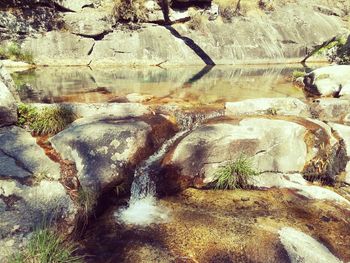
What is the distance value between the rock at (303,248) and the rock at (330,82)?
25.2ft

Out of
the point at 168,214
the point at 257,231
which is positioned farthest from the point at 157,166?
the point at 257,231

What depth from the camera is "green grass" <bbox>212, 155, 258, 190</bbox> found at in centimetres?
713

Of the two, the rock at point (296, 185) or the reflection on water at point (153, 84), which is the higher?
the reflection on water at point (153, 84)

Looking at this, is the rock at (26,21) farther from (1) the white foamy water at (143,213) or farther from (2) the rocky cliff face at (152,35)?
(1) the white foamy water at (143,213)

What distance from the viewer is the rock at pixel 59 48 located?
1953 centimetres

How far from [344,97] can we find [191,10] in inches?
598

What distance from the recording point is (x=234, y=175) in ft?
23.5

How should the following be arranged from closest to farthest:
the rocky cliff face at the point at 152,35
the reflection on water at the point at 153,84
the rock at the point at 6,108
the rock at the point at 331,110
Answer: the rock at the point at 6,108, the rock at the point at 331,110, the reflection on water at the point at 153,84, the rocky cliff face at the point at 152,35

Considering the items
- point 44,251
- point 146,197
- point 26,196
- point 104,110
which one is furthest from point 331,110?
point 44,251

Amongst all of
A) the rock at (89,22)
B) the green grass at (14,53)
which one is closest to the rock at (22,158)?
the green grass at (14,53)

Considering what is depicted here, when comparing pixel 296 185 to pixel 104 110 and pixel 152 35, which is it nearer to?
pixel 104 110

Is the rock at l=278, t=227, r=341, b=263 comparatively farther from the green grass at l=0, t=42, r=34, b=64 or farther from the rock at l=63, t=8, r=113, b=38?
the rock at l=63, t=8, r=113, b=38

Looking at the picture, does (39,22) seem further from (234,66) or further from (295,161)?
(295,161)

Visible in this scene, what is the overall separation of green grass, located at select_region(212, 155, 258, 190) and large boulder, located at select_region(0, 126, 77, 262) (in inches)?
116
